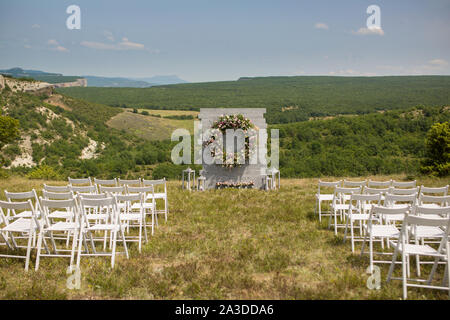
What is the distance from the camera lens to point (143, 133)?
55.5 meters

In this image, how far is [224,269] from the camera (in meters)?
4.83

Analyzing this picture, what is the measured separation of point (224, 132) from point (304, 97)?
6466 cm

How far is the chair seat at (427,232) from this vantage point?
4566 millimetres

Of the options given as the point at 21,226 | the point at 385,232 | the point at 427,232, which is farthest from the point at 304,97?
the point at 21,226

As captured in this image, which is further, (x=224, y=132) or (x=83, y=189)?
(x=224, y=132)

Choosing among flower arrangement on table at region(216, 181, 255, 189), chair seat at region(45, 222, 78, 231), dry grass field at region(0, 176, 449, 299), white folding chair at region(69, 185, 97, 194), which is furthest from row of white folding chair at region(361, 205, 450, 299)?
flower arrangement on table at region(216, 181, 255, 189)

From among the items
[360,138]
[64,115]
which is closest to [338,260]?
[360,138]

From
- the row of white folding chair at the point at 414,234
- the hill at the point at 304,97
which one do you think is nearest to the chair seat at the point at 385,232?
the row of white folding chair at the point at 414,234

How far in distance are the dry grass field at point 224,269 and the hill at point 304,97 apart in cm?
4743

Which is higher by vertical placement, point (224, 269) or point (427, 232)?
point (427, 232)

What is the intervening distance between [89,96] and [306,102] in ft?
156

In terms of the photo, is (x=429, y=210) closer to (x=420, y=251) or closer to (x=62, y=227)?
(x=420, y=251)

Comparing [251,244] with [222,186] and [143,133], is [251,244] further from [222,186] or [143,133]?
[143,133]

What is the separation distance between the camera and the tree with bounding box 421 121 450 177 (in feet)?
54.1
